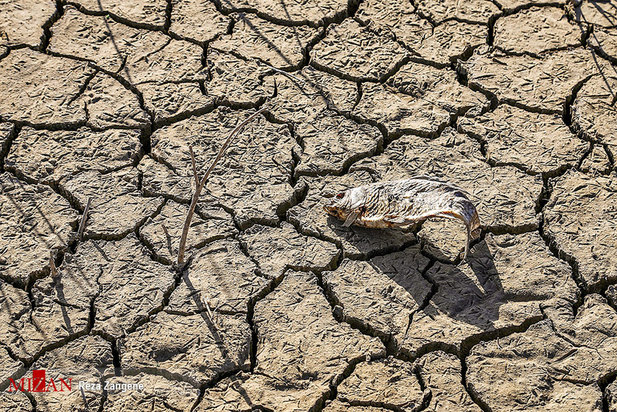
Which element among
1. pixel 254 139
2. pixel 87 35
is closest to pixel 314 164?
pixel 254 139

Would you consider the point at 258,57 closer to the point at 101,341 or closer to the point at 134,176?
the point at 134,176

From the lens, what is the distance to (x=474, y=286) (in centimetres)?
331

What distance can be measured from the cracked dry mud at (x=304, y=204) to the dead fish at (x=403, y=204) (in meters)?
0.09

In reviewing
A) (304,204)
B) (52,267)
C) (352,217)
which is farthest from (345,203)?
(52,267)

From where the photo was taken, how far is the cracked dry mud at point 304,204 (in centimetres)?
303

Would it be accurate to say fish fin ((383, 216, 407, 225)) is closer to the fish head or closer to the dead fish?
the dead fish

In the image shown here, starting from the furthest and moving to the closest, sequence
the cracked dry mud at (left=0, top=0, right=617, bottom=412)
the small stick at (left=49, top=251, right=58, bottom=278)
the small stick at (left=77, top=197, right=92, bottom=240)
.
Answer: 1. the small stick at (left=77, top=197, right=92, bottom=240)
2. the small stick at (left=49, top=251, right=58, bottom=278)
3. the cracked dry mud at (left=0, top=0, right=617, bottom=412)

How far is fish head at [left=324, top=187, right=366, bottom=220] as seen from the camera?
352 centimetres

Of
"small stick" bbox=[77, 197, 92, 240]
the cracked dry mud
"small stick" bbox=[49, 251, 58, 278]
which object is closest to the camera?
the cracked dry mud

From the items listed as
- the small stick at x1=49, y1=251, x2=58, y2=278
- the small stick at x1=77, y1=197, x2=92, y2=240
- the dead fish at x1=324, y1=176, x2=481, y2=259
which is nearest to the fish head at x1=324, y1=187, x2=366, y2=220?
the dead fish at x1=324, y1=176, x2=481, y2=259

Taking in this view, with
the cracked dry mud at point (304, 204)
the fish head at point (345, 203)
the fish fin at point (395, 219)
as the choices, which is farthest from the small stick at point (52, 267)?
the fish fin at point (395, 219)

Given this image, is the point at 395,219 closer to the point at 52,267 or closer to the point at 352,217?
the point at 352,217

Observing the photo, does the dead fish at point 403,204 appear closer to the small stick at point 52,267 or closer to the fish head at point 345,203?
the fish head at point 345,203

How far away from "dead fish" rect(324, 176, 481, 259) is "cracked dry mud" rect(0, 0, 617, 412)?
9 centimetres
